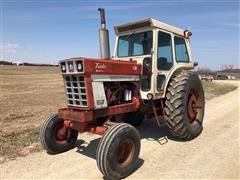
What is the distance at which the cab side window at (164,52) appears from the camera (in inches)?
233

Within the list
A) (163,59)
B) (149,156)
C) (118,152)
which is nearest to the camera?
(118,152)

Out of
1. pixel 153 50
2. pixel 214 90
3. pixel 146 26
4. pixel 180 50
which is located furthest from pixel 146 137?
pixel 214 90

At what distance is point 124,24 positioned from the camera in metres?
6.25

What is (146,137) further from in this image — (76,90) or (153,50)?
Result: (76,90)

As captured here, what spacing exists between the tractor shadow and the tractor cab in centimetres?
110

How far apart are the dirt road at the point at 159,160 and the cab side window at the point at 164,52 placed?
1716 mm

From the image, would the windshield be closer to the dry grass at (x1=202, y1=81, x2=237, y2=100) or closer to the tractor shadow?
the tractor shadow

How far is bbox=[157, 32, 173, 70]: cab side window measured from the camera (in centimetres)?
592

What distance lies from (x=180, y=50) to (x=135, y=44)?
124 centimetres

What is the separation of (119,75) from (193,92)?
7.87 ft

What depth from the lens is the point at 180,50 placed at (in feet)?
22.0

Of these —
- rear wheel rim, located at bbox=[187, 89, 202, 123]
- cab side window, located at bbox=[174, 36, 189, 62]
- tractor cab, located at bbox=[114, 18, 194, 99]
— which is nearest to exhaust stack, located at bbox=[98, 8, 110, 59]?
tractor cab, located at bbox=[114, 18, 194, 99]

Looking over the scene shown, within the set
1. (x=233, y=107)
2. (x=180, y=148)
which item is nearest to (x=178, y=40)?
(x=180, y=148)

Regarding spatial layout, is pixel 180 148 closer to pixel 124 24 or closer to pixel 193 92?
pixel 193 92
